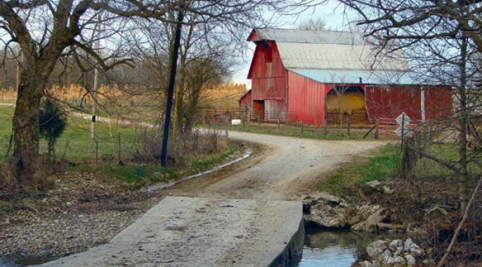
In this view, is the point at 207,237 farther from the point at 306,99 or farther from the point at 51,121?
the point at 306,99

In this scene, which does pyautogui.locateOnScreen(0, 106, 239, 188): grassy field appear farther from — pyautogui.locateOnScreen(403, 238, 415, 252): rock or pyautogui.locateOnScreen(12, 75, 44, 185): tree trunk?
pyautogui.locateOnScreen(403, 238, 415, 252): rock

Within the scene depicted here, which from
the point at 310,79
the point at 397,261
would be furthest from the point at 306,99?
the point at 397,261

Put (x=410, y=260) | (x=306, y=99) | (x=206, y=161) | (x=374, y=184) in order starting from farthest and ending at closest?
(x=306, y=99)
(x=206, y=161)
(x=374, y=184)
(x=410, y=260)

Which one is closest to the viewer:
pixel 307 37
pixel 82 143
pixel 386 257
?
pixel 386 257

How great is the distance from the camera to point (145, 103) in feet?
80.1

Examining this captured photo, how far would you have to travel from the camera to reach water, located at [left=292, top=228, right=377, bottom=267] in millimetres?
10922

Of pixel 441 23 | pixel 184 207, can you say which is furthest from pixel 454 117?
pixel 184 207

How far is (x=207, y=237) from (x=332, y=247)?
127 inches

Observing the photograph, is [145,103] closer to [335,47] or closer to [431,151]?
[431,151]

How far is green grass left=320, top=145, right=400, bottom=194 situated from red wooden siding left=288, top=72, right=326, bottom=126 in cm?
1874

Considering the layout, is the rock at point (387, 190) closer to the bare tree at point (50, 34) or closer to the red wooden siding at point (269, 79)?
the bare tree at point (50, 34)

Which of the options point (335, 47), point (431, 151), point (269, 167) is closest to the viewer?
point (431, 151)

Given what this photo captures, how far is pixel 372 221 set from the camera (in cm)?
1367

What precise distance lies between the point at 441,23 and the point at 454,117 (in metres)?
1.57
